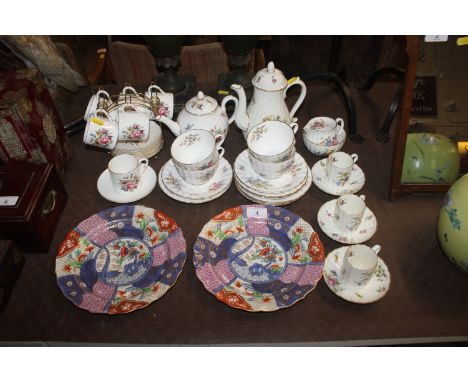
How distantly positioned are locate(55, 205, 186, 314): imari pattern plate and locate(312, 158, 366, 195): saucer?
47 centimetres

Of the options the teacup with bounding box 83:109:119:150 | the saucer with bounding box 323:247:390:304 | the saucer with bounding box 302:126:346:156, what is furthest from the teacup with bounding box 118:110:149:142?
the saucer with bounding box 323:247:390:304

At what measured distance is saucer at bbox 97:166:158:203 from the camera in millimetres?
1262

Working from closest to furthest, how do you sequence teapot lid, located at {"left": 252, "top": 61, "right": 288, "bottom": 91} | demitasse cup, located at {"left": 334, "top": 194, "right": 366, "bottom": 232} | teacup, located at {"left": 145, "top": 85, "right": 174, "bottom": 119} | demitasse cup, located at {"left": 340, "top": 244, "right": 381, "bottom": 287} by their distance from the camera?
demitasse cup, located at {"left": 340, "top": 244, "right": 381, "bottom": 287} < demitasse cup, located at {"left": 334, "top": 194, "right": 366, "bottom": 232} < teapot lid, located at {"left": 252, "top": 61, "right": 288, "bottom": 91} < teacup, located at {"left": 145, "top": 85, "right": 174, "bottom": 119}

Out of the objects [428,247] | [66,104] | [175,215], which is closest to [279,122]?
[175,215]

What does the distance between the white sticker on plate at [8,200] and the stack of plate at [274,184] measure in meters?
0.62

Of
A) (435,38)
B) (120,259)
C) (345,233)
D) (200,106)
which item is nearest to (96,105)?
(200,106)

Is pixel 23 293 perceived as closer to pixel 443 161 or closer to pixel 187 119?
pixel 187 119

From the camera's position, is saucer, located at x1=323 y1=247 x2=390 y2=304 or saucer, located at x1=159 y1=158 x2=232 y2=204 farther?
saucer, located at x1=159 y1=158 x2=232 y2=204

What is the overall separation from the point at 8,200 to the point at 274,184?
0.74m

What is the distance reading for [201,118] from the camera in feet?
4.24

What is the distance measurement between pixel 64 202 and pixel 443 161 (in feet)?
3.80

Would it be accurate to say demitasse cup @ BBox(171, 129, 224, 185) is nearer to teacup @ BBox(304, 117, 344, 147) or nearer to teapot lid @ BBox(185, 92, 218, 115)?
teapot lid @ BBox(185, 92, 218, 115)

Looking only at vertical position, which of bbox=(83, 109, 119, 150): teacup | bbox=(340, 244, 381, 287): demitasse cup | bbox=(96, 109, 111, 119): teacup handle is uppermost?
bbox=(96, 109, 111, 119): teacup handle

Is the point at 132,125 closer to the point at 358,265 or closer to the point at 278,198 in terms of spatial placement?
the point at 278,198
